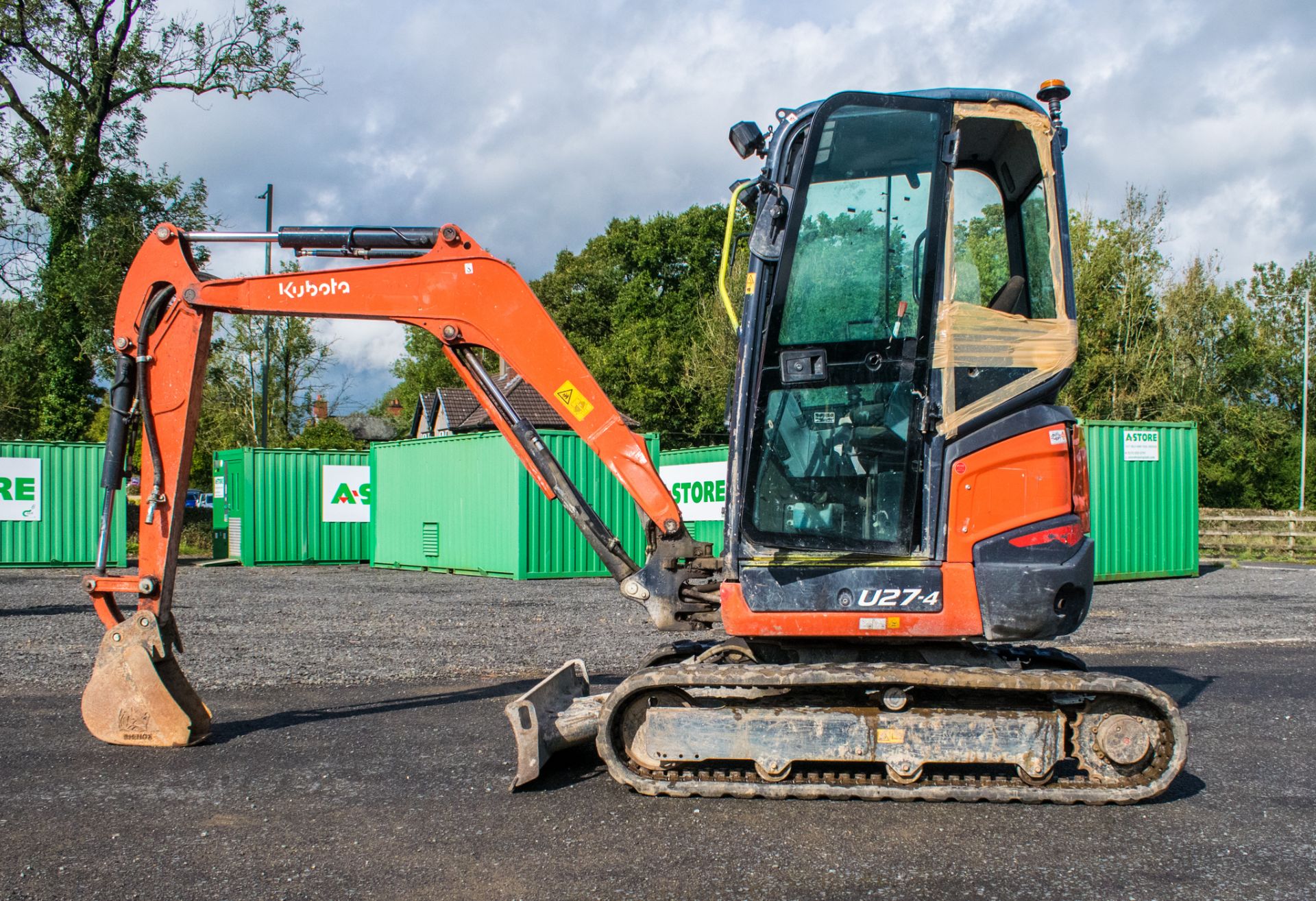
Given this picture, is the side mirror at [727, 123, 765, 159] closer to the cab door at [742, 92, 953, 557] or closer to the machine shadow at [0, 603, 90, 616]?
the cab door at [742, 92, 953, 557]

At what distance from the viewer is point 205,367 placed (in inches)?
257

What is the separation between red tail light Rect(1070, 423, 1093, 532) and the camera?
5141 mm

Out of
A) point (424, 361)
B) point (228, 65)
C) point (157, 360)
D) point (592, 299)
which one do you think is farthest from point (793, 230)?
point (424, 361)

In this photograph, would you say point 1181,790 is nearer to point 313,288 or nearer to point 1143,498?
point 313,288

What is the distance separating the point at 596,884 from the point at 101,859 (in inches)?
78.1

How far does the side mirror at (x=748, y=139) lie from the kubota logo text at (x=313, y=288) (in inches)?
92.1

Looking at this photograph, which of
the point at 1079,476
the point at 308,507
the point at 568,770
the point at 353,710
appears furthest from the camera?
the point at 308,507

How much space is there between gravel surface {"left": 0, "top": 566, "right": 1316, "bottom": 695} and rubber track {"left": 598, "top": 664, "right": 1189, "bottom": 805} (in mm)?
3859

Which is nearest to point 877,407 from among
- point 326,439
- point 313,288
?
point 313,288

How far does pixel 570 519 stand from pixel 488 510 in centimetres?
180

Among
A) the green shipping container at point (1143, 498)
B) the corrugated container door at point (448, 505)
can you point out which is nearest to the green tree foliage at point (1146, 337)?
the green shipping container at point (1143, 498)

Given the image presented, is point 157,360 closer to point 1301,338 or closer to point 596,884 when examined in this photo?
point 596,884

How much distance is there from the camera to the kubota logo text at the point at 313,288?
239 inches

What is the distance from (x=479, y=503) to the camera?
19.8m
